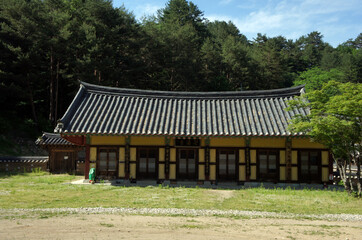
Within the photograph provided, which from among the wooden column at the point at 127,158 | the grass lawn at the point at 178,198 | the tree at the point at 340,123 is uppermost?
the tree at the point at 340,123

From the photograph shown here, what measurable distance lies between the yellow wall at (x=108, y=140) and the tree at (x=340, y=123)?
986cm

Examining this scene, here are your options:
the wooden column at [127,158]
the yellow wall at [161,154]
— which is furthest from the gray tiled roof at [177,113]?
the yellow wall at [161,154]

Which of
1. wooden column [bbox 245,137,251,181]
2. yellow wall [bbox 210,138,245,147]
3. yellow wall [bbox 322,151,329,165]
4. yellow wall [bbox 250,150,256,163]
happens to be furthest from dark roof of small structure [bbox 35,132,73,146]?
yellow wall [bbox 322,151,329,165]

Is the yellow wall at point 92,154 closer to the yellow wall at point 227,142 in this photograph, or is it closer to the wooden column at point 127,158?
the wooden column at point 127,158

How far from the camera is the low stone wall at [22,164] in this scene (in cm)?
2317

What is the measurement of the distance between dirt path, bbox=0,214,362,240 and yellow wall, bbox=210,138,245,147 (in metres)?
7.66

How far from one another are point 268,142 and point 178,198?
7.03 metres

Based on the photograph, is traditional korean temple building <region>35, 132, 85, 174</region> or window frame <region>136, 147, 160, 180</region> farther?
traditional korean temple building <region>35, 132, 85, 174</region>

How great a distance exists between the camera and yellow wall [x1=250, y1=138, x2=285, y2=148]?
1677 centimetres

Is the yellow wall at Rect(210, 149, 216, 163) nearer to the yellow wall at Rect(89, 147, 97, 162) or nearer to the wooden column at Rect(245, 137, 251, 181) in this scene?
the wooden column at Rect(245, 137, 251, 181)

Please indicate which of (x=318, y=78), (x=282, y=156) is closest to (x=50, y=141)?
(x=282, y=156)

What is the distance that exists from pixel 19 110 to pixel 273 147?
104 ft

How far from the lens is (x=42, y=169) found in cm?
2347

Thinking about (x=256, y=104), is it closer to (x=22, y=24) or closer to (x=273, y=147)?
(x=273, y=147)
